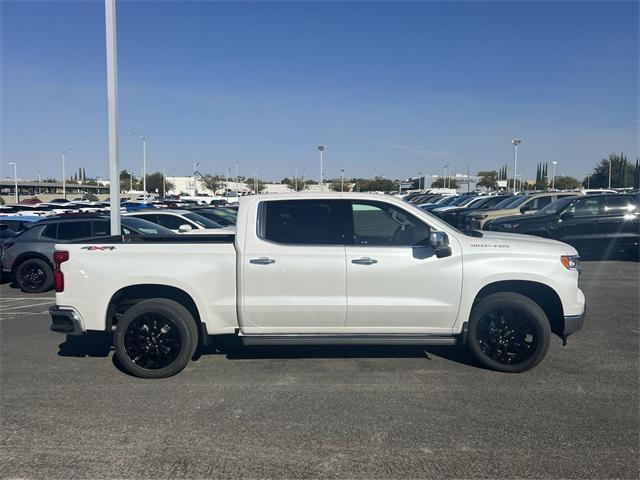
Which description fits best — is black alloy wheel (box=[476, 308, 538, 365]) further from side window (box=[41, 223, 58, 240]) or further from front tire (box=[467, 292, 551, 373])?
side window (box=[41, 223, 58, 240])

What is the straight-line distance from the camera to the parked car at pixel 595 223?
1442cm

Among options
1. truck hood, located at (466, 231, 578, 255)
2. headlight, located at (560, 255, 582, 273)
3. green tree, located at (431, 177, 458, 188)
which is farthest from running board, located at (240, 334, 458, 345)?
green tree, located at (431, 177, 458, 188)

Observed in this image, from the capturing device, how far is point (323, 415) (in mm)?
4824

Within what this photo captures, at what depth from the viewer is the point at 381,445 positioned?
4250mm

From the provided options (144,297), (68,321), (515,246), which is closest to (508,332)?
(515,246)

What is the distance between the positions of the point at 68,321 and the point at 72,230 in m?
6.89

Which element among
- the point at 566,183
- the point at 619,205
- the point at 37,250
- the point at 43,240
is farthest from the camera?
the point at 566,183

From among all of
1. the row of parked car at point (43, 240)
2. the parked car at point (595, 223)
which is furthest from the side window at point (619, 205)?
the row of parked car at point (43, 240)

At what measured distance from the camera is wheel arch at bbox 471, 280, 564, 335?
5.91 meters

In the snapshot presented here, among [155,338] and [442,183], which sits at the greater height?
[442,183]

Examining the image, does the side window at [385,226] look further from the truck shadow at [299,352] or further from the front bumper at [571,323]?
the front bumper at [571,323]

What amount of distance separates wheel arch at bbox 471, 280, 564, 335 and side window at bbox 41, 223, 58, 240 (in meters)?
9.37

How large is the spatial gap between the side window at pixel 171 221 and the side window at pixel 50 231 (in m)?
3.11

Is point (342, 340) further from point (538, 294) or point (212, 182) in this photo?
point (212, 182)
